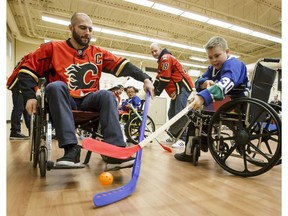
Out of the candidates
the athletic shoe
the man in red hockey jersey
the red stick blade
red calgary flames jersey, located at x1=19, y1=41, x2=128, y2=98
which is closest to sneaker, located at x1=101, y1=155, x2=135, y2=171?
the man in red hockey jersey

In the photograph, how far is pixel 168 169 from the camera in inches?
62.3

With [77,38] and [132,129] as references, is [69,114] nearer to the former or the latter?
[77,38]

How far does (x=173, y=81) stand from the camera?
295 centimetres

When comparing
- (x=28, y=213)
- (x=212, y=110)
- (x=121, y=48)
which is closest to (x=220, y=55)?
(x=212, y=110)

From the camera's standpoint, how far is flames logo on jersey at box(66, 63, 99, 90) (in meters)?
1.45

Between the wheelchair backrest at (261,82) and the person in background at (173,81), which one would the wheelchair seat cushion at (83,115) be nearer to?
the wheelchair backrest at (261,82)

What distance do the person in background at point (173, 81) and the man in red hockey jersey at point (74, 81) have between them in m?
1.31

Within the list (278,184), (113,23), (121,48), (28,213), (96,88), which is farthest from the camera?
(121,48)

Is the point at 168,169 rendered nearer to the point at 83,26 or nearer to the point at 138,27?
the point at 83,26

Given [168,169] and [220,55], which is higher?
[220,55]

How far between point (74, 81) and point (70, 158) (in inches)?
21.9

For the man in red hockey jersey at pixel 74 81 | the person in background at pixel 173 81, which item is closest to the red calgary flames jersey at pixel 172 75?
the person in background at pixel 173 81
